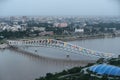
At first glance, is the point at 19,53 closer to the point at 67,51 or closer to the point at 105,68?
the point at 67,51

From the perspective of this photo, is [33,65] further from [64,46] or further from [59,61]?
[64,46]

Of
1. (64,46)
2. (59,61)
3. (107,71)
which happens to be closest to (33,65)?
(59,61)

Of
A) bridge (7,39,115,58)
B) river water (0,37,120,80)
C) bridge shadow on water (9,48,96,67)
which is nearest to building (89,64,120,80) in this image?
river water (0,37,120,80)

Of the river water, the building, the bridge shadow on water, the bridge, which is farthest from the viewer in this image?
the bridge

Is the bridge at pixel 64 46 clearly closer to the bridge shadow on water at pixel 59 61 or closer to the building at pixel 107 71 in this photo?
the bridge shadow on water at pixel 59 61

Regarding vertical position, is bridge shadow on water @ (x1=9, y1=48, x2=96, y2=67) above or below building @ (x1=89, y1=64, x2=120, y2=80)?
below

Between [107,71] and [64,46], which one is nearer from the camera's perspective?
[107,71]

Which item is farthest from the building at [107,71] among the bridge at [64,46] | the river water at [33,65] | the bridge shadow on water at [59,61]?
the bridge at [64,46]

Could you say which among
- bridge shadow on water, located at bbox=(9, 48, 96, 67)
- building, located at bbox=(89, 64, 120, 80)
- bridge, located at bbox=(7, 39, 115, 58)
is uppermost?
building, located at bbox=(89, 64, 120, 80)

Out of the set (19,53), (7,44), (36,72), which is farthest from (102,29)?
(36,72)

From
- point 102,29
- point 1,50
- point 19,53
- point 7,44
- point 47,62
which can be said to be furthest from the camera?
point 102,29

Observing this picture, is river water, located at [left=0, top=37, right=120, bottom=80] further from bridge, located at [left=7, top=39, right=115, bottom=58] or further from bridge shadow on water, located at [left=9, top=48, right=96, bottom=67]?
bridge, located at [left=7, top=39, right=115, bottom=58]
